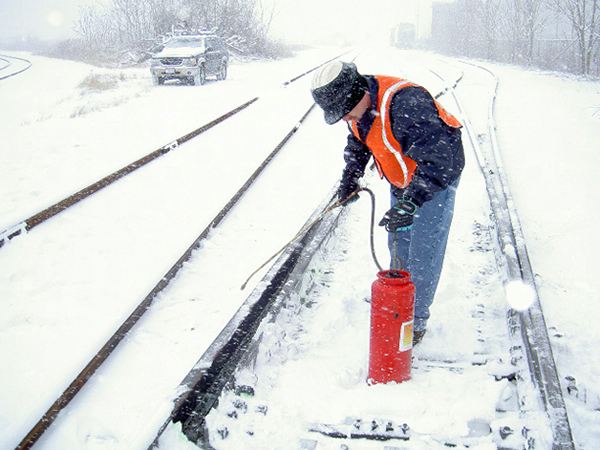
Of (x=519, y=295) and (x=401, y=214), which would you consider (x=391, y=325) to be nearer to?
(x=401, y=214)

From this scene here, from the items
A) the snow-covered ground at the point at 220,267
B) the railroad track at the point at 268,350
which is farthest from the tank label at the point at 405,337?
the railroad track at the point at 268,350

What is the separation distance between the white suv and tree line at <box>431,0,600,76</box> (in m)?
14.2

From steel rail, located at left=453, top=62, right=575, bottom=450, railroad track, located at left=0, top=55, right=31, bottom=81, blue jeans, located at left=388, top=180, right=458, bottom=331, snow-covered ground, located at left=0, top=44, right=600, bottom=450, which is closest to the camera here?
steel rail, located at left=453, top=62, right=575, bottom=450

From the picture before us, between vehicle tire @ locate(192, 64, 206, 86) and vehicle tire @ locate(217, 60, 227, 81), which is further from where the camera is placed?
vehicle tire @ locate(217, 60, 227, 81)

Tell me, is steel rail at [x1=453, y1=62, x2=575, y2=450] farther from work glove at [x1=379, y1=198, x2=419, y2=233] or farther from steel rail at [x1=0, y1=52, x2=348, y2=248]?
steel rail at [x1=0, y1=52, x2=348, y2=248]

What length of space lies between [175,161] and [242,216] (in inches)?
96.7

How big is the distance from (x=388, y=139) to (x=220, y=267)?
2308 mm

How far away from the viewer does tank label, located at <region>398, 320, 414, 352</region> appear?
246 cm

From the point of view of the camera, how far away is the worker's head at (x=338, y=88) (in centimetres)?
234

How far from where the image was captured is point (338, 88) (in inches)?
92.3

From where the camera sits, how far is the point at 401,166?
2553 mm

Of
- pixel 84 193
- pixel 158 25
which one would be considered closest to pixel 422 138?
pixel 84 193

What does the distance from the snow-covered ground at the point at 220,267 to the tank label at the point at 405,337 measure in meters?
0.23

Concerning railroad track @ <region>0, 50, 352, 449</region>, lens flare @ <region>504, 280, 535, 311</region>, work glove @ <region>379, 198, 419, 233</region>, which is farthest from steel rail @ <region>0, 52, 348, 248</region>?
lens flare @ <region>504, 280, 535, 311</region>
